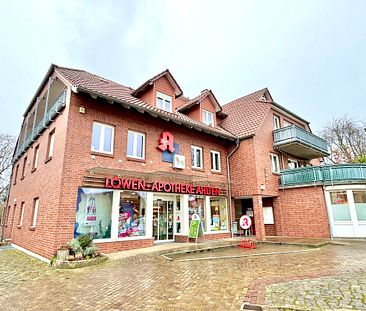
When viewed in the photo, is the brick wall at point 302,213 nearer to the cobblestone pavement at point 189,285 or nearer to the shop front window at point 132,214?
the cobblestone pavement at point 189,285

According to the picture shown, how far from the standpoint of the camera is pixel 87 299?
463cm

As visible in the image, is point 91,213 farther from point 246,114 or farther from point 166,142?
point 246,114

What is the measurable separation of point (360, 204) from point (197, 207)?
30.2ft

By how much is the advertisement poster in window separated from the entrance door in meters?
3.58

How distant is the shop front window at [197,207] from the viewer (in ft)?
43.5

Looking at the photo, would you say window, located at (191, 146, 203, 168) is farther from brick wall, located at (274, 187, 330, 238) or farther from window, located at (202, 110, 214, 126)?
brick wall, located at (274, 187, 330, 238)

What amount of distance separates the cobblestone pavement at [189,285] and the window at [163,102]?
8653mm

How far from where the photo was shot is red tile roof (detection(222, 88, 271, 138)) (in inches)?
613

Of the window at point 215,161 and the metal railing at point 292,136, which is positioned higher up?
the metal railing at point 292,136

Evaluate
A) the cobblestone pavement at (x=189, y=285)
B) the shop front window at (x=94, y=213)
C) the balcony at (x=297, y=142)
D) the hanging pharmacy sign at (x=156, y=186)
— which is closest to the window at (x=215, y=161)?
the hanging pharmacy sign at (x=156, y=186)

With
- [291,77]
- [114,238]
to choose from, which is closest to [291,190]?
[114,238]

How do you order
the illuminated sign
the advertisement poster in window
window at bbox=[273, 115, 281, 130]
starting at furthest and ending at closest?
window at bbox=[273, 115, 281, 130] → the illuminated sign → the advertisement poster in window

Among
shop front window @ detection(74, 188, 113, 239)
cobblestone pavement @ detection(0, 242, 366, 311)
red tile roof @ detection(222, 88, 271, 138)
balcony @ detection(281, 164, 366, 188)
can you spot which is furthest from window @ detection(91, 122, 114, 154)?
balcony @ detection(281, 164, 366, 188)

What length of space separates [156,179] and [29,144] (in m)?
9.23
